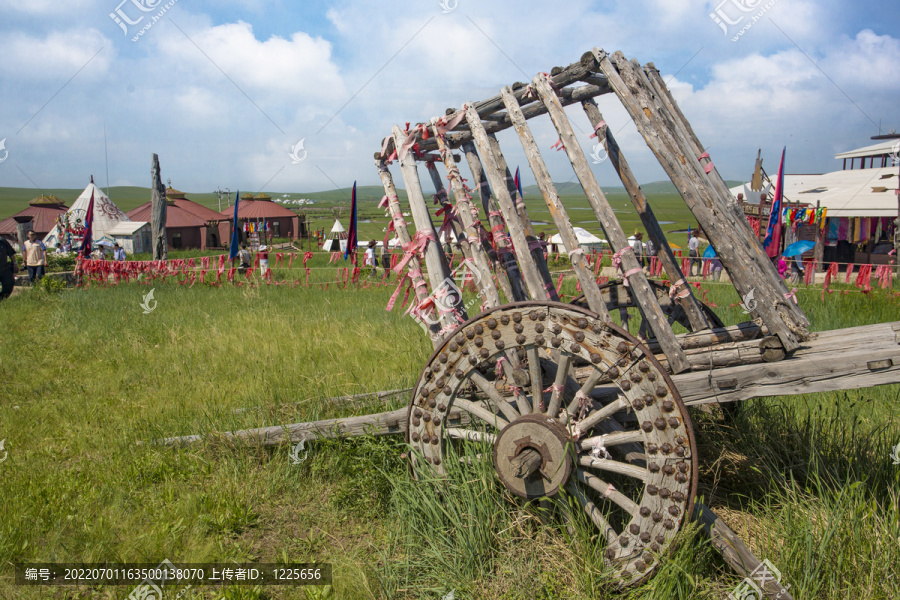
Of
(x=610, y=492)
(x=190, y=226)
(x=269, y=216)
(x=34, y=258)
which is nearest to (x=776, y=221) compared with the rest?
(x=610, y=492)

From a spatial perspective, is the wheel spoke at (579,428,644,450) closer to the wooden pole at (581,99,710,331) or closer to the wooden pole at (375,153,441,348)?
the wooden pole at (375,153,441,348)

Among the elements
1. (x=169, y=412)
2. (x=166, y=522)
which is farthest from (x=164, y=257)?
(x=166, y=522)

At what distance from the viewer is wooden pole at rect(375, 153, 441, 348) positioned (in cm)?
333

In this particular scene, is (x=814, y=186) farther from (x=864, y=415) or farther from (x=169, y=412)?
(x=169, y=412)

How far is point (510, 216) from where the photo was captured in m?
2.96

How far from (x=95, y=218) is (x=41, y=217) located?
9.76 m

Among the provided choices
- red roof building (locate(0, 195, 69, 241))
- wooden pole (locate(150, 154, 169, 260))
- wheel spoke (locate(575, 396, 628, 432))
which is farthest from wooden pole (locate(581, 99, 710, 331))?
red roof building (locate(0, 195, 69, 241))

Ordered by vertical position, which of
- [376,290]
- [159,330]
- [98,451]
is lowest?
[98,451]

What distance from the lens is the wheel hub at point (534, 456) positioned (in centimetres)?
252

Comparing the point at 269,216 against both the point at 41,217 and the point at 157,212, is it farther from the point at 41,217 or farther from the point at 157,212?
the point at 157,212

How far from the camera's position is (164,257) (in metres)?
18.6

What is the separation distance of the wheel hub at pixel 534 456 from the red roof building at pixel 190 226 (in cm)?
4140

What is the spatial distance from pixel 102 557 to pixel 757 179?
27.6 meters

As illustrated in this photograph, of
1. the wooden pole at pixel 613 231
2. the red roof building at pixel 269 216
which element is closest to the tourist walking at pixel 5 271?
the wooden pole at pixel 613 231
